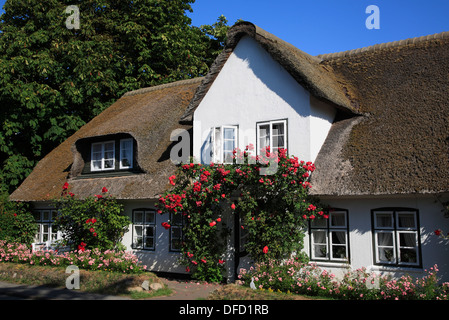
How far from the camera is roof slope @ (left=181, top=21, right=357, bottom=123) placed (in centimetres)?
1278

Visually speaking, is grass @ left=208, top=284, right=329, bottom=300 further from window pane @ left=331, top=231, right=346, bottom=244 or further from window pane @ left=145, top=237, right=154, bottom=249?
window pane @ left=145, top=237, right=154, bottom=249

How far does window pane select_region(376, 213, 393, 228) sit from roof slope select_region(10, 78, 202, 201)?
21.9ft

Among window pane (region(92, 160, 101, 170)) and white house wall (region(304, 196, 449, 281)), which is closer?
white house wall (region(304, 196, 449, 281))

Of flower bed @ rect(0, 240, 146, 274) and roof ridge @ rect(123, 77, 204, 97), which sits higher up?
roof ridge @ rect(123, 77, 204, 97)

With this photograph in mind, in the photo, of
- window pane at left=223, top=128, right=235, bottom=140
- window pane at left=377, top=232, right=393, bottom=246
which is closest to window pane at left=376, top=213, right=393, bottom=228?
window pane at left=377, top=232, right=393, bottom=246

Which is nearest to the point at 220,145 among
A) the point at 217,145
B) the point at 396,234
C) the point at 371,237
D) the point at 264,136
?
the point at 217,145

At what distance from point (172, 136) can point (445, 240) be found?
9407 mm

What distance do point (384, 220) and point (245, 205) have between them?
11.7 feet

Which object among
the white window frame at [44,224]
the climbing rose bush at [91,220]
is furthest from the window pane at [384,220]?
the white window frame at [44,224]

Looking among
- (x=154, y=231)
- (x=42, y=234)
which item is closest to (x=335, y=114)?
(x=154, y=231)

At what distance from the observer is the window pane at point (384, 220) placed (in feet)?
37.2

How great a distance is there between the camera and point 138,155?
52.5 feet

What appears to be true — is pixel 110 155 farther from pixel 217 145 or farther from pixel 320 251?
pixel 320 251
